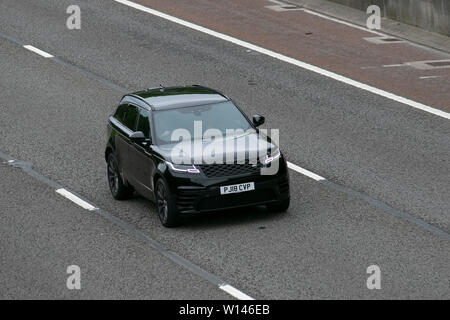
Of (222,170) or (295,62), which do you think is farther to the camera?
(295,62)

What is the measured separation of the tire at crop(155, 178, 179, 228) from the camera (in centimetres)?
1526

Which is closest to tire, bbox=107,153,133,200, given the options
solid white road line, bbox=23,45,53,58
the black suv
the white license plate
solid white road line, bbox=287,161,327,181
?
the black suv

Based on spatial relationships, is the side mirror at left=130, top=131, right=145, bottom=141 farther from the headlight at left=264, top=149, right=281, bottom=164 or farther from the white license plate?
the headlight at left=264, top=149, right=281, bottom=164

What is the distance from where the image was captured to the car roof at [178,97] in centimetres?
1644

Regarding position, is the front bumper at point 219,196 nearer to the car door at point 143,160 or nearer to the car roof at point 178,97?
the car door at point 143,160

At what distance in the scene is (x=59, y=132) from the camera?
2083cm

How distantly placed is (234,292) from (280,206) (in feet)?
9.78

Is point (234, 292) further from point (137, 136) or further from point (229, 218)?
point (137, 136)

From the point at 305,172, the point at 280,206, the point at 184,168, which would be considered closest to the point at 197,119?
the point at 184,168

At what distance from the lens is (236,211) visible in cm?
1616

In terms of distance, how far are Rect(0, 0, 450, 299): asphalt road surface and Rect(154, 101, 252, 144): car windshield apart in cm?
118

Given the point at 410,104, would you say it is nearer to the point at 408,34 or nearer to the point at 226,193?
the point at 408,34

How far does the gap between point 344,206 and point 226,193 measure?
6.46 feet

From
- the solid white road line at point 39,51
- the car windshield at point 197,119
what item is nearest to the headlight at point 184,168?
the car windshield at point 197,119
